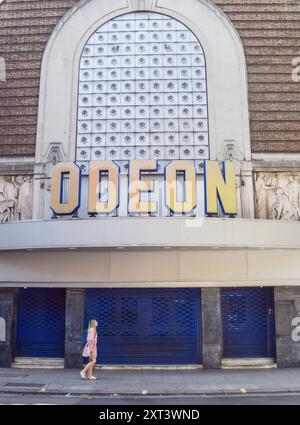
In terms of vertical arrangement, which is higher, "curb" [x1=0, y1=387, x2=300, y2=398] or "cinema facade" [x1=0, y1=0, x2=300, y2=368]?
"cinema facade" [x1=0, y1=0, x2=300, y2=368]

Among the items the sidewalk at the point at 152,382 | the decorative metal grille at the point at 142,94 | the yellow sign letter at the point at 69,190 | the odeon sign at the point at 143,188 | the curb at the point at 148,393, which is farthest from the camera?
the decorative metal grille at the point at 142,94

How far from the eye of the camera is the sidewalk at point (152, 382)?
1192 cm

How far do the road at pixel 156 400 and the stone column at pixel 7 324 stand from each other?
4468mm

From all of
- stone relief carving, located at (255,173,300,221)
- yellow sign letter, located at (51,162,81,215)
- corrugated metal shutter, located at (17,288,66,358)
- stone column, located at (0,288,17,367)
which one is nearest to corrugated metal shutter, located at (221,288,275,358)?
stone relief carving, located at (255,173,300,221)

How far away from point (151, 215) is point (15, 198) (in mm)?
5981

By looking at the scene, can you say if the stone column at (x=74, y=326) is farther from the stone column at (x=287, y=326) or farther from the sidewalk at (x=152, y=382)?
the stone column at (x=287, y=326)

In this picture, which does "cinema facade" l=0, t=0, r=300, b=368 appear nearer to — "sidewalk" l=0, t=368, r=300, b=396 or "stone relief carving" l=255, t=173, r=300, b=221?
"stone relief carving" l=255, t=173, r=300, b=221

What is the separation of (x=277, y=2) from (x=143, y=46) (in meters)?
6.40

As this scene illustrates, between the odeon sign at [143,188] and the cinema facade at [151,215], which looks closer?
the odeon sign at [143,188]

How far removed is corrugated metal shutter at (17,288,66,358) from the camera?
53.0ft

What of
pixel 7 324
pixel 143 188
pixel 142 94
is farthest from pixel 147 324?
pixel 142 94

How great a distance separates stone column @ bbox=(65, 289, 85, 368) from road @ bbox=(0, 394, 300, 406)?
3993 millimetres

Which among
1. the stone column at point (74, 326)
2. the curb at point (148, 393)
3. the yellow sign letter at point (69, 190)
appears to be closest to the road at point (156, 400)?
the curb at point (148, 393)

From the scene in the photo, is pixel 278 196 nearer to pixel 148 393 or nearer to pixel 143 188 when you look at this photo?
pixel 143 188
